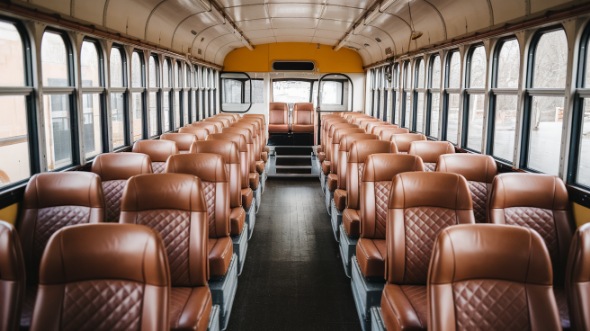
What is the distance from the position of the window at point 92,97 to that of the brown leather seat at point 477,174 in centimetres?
406

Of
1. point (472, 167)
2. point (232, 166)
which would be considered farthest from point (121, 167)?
point (472, 167)

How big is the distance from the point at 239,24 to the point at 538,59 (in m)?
6.86

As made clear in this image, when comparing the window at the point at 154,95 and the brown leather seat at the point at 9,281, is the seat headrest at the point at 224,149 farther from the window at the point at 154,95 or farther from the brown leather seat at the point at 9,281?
the window at the point at 154,95

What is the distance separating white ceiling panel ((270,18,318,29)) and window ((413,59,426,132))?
235 centimetres

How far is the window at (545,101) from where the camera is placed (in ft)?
14.9

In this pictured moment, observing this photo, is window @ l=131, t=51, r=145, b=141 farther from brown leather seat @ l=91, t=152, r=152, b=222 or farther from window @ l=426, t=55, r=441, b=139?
window @ l=426, t=55, r=441, b=139

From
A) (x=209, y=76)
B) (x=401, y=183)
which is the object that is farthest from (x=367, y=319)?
(x=209, y=76)

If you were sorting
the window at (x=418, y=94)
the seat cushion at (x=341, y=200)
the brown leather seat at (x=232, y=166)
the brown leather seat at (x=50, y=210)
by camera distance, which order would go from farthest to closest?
the window at (x=418, y=94) < the seat cushion at (x=341, y=200) < the brown leather seat at (x=232, y=166) < the brown leather seat at (x=50, y=210)

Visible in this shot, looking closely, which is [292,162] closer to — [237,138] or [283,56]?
[283,56]

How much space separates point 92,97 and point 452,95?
528cm

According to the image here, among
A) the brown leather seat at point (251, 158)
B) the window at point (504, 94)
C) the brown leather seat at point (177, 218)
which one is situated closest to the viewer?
the brown leather seat at point (177, 218)

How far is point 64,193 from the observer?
11.2 feet

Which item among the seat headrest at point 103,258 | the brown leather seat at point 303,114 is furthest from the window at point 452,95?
the brown leather seat at point 303,114

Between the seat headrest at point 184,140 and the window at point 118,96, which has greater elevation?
the window at point 118,96
